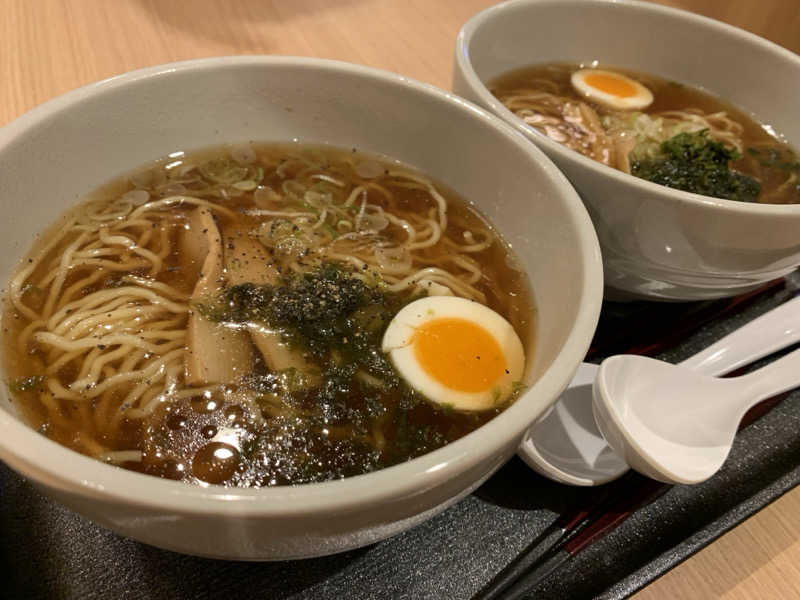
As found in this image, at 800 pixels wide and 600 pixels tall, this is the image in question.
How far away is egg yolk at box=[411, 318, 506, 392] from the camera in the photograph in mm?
1078

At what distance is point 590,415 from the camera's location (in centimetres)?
119

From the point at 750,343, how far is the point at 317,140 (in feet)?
3.54

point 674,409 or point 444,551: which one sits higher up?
point 674,409

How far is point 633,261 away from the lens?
1232 mm

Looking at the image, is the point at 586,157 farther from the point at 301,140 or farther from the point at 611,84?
the point at 611,84

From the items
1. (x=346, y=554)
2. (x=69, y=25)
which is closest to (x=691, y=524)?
(x=346, y=554)

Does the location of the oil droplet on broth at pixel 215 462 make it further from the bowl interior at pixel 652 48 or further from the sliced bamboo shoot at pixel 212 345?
the bowl interior at pixel 652 48

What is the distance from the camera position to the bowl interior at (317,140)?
103 centimetres

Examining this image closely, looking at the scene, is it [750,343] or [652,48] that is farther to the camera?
[652,48]

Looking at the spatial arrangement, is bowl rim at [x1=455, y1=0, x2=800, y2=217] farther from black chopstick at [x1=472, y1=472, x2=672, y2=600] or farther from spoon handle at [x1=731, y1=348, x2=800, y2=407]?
black chopstick at [x1=472, y1=472, x2=672, y2=600]

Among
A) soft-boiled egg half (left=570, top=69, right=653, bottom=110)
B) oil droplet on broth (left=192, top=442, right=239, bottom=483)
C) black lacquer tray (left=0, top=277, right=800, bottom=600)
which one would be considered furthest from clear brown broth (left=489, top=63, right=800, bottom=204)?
oil droplet on broth (left=192, top=442, right=239, bottom=483)

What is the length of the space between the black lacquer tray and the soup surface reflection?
15cm

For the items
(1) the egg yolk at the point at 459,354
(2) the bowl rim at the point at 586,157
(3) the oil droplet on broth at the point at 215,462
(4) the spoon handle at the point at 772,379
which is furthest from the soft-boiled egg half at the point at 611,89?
(3) the oil droplet on broth at the point at 215,462

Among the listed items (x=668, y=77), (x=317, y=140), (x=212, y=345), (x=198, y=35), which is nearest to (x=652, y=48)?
(x=668, y=77)
